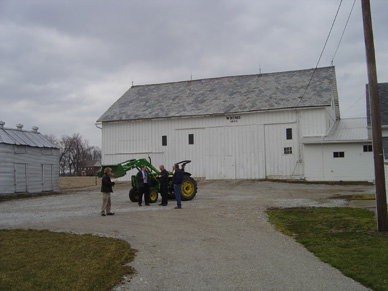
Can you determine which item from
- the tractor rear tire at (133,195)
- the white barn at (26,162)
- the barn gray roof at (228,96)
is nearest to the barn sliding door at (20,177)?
the white barn at (26,162)

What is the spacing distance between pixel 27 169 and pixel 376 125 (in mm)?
21581

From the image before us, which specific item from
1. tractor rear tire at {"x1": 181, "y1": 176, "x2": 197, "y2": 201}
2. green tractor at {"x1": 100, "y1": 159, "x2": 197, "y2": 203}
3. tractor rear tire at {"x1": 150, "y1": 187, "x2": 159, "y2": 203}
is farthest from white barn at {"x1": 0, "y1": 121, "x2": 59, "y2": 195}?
tractor rear tire at {"x1": 181, "y1": 176, "x2": 197, "y2": 201}

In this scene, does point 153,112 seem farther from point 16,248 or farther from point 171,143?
point 16,248

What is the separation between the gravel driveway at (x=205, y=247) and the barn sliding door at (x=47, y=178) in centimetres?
1219

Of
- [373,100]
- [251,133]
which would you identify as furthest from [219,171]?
[373,100]

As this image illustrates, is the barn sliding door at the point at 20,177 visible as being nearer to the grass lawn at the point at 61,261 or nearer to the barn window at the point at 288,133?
the grass lawn at the point at 61,261

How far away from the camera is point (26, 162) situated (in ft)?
82.8

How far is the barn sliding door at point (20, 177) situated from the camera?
24234 millimetres

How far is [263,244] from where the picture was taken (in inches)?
349

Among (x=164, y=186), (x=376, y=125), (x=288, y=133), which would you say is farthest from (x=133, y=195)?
(x=288, y=133)

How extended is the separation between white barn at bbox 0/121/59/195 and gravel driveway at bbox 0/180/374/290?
9.80m

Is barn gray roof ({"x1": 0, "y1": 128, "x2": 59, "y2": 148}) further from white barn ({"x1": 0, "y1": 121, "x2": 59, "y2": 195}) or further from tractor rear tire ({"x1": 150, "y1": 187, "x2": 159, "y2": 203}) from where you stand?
tractor rear tire ({"x1": 150, "y1": 187, "x2": 159, "y2": 203})

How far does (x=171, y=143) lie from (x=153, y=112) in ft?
11.4

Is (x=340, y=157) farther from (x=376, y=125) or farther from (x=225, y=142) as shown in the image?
(x=376, y=125)
